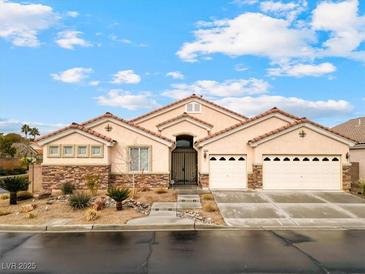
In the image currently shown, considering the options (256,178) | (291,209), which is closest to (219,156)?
(256,178)

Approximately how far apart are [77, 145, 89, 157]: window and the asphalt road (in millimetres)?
9755

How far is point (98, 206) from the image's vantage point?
50.1 ft

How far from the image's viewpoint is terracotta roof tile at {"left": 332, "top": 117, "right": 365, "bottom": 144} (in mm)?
27539

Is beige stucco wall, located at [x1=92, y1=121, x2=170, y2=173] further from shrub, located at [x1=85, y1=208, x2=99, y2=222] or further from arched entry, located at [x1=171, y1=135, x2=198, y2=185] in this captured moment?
shrub, located at [x1=85, y1=208, x2=99, y2=222]

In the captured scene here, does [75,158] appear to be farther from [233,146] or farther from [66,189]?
[233,146]

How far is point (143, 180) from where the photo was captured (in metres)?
22.3

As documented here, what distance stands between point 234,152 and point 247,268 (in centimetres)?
1401

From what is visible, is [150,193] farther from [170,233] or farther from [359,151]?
[359,151]

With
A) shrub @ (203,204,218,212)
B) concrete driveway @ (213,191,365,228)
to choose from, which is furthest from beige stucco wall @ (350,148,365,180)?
shrub @ (203,204,218,212)

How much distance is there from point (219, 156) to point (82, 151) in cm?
863

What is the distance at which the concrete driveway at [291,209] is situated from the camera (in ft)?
43.9

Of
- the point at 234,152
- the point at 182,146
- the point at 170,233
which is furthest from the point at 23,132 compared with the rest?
the point at 170,233

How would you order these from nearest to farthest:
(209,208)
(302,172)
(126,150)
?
(209,208)
(302,172)
(126,150)

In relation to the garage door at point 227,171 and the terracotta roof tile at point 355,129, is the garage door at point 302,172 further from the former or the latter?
the terracotta roof tile at point 355,129
